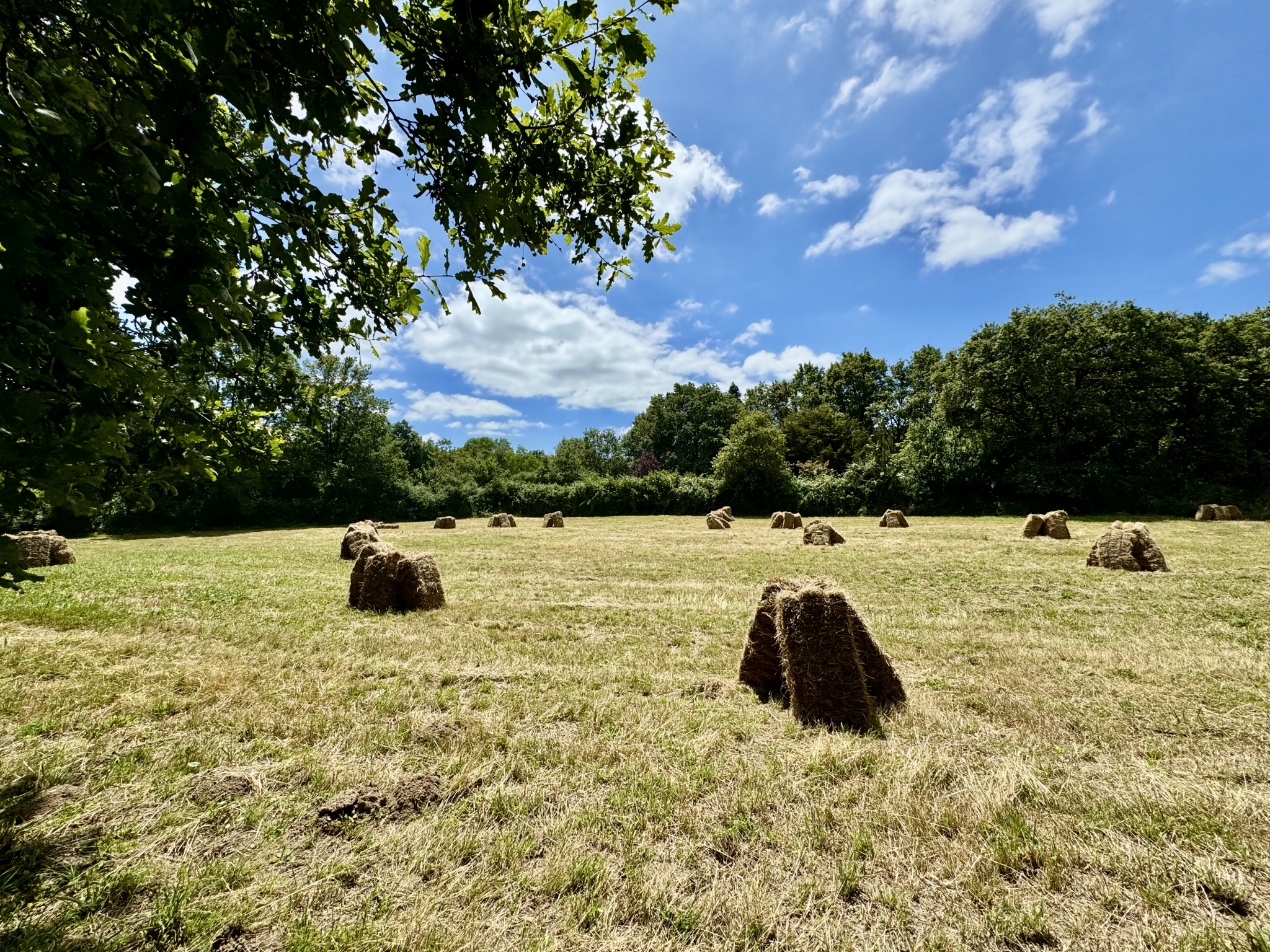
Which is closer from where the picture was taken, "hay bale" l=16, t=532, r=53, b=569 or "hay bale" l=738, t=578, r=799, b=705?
"hay bale" l=738, t=578, r=799, b=705

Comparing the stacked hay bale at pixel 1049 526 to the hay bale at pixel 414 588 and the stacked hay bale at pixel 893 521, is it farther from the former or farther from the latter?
the hay bale at pixel 414 588

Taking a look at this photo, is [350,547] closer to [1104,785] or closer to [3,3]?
[3,3]

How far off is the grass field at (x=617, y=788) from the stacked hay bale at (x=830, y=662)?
0.25 meters

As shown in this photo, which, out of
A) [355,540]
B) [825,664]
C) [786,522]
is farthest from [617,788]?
[786,522]

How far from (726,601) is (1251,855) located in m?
7.18

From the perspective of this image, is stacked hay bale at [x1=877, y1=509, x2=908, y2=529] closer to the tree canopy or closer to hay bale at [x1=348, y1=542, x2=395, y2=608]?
hay bale at [x1=348, y1=542, x2=395, y2=608]

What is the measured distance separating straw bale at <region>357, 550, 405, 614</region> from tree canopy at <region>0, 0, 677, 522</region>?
19.9 feet

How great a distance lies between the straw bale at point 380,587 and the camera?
29.2ft

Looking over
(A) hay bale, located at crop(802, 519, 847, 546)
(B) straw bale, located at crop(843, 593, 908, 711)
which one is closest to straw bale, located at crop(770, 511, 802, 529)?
(A) hay bale, located at crop(802, 519, 847, 546)

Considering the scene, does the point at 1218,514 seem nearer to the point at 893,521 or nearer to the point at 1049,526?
the point at 1049,526

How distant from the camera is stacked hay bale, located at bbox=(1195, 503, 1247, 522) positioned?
79.8 ft

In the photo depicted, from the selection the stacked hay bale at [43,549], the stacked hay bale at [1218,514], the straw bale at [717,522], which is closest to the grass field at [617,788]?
the stacked hay bale at [43,549]

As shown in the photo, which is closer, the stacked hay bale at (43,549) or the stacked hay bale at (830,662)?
the stacked hay bale at (830,662)

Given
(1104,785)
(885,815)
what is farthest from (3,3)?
(1104,785)
